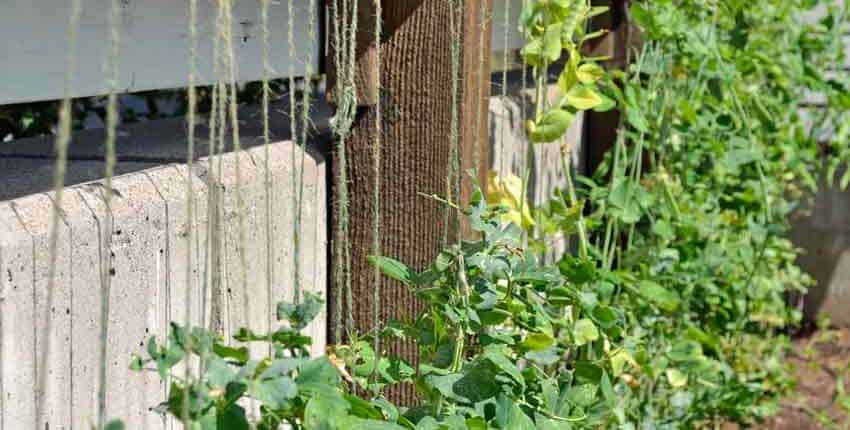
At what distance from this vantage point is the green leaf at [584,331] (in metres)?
2.05

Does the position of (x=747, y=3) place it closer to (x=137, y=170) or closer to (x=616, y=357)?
(x=616, y=357)

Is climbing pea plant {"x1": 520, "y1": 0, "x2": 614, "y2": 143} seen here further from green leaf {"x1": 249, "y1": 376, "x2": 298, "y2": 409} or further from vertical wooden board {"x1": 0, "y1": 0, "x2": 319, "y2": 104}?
green leaf {"x1": 249, "y1": 376, "x2": 298, "y2": 409}

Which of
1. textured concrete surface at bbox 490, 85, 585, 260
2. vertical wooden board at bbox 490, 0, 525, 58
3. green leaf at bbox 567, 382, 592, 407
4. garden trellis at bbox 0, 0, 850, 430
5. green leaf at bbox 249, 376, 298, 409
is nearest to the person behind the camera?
green leaf at bbox 249, 376, 298, 409

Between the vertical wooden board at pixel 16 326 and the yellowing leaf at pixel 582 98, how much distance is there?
4.01 feet

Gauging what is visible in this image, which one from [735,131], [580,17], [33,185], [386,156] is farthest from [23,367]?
[735,131]

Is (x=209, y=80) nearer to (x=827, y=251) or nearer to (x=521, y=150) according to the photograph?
(x=521, y=150)

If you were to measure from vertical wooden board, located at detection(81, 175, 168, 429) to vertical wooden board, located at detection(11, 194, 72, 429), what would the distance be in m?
0.08

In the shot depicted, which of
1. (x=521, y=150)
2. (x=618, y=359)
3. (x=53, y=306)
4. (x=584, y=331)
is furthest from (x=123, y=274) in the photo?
(x=521, y=150)

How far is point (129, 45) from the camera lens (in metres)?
1.59

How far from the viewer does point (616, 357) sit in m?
2.34

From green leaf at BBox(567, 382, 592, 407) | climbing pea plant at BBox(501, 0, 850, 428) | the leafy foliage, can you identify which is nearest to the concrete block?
the leafy foliage

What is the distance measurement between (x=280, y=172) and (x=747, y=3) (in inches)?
85.2

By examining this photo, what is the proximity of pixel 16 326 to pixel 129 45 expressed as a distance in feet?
1.70

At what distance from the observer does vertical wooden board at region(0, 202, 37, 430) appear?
118cm
